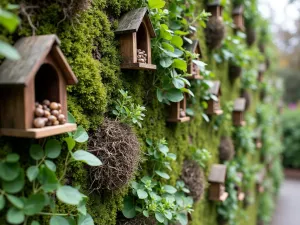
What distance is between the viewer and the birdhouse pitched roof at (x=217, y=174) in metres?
2.56

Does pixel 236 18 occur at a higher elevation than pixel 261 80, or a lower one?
higher

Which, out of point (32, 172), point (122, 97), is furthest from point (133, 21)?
point (32, 172)

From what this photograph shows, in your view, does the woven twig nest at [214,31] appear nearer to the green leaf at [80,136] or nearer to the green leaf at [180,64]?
the green leaf at [180,64]

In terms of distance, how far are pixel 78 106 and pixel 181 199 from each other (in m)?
0.96

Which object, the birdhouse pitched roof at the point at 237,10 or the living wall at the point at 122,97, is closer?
the living wall at the point at 122,97

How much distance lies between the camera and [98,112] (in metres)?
1.32

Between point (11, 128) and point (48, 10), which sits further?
point (48, 10)

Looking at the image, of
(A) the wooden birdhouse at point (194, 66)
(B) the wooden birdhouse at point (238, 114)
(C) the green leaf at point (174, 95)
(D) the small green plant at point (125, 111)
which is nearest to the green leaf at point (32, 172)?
(D) the small green plant at point (125, 111)

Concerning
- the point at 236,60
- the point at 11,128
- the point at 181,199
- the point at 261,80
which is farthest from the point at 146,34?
the point at 261,80

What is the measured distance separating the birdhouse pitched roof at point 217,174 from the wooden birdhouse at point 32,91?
5.94 feet

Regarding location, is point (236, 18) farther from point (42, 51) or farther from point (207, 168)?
point (42, 51)

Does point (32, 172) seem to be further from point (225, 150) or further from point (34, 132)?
point (225, 150)

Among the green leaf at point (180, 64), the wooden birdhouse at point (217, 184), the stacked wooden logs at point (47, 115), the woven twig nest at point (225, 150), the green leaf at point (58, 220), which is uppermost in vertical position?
the green leaf at point (180, 64)

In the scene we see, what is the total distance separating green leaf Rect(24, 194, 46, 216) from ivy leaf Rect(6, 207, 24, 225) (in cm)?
2
